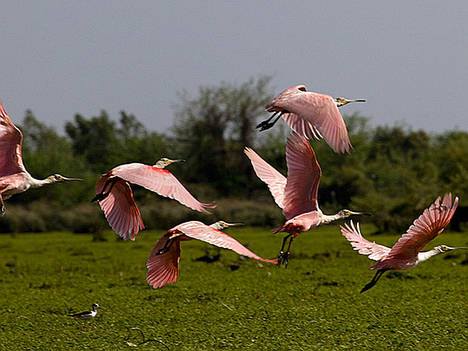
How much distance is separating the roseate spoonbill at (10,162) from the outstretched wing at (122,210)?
41cm

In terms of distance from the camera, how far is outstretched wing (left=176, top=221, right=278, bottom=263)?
2.91 meters

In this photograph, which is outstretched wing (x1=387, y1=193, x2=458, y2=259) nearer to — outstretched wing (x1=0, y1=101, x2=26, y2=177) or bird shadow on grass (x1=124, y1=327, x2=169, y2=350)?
outstretched wing (x1=0, y1=101, x2=26, y2=177)

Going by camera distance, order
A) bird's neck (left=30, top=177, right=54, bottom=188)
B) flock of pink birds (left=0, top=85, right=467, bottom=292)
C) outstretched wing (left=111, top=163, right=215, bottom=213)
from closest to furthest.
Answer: outstretched wing (left=111, top=163, right=215, bottom=213), flock of pink birds (left=0, top=85, right=467, bottom=292), bird's neck (left=30, top=177, right=54, bottom=188)

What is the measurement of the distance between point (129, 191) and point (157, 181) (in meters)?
0.56

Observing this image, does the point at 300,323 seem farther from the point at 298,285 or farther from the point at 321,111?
the point at 321,111

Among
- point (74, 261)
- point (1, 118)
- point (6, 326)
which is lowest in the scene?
point (74, 261)

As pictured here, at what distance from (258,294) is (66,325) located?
2.71m

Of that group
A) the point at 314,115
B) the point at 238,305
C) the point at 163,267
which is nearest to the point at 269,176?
the point at 163,267

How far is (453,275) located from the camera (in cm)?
1118

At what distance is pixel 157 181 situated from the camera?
3.18 m

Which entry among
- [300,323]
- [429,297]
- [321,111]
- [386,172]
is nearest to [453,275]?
[429,297]

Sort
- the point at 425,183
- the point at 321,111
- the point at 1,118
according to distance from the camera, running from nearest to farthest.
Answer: the point at 321,111 < the point at 1,118 < the point at 425,183

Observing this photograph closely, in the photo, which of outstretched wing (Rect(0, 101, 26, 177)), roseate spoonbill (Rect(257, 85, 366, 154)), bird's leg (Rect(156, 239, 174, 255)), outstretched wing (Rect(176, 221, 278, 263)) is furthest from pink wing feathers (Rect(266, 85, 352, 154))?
outstretched wing (Rect(0, 101, 26, 177))

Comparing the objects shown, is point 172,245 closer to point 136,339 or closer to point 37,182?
point 37,182
